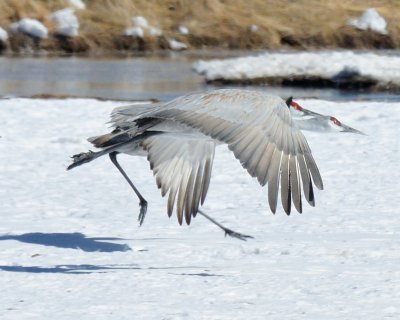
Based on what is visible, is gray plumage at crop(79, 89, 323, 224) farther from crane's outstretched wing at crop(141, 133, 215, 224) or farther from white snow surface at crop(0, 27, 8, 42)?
white snow surface at crop(0, 27, 8, 42)

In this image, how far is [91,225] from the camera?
6.84 m

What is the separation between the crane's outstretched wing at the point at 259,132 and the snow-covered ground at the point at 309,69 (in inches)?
456

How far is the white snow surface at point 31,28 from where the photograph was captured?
24.0 m

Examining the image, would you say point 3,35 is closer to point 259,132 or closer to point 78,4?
point 78,4

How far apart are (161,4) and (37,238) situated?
19.7 metres

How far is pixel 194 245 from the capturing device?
6.30 meters

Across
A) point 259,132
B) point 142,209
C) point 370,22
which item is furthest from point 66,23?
point 259,132

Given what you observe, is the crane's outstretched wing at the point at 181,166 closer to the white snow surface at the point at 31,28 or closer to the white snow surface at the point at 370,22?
the white snow surface at the point at 31,28

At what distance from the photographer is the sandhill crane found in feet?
17.8

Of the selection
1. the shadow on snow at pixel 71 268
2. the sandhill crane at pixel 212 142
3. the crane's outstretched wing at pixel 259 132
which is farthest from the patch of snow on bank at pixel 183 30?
the shadow on snow at pixel 71 268

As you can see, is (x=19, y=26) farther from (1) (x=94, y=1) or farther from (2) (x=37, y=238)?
(2) (x=37, y=238)

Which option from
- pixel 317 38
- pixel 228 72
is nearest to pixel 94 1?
pixel 317 38

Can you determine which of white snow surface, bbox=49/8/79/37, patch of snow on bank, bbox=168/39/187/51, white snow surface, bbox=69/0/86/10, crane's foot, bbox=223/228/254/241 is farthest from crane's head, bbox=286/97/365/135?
white snow surface, bbox=69/0/86/10

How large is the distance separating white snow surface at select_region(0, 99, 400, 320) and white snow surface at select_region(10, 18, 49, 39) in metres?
14.4
